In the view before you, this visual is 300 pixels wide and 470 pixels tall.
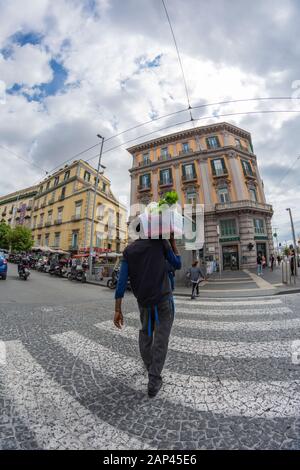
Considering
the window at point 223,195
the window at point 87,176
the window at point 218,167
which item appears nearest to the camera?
the window at point 223,195

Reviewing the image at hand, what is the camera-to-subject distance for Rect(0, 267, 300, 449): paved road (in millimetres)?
1286

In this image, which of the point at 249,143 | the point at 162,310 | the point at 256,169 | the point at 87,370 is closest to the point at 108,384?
the point at 87,370

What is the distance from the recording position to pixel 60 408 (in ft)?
5.15

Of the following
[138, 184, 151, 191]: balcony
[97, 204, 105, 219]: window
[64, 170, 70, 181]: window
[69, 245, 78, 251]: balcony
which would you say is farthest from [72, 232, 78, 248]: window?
[138, 184, 151, 191]: balcony

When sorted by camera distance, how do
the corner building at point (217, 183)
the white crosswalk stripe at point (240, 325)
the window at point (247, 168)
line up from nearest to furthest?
the white crosswalk stripe at point (240, 325) → the corner building at point (217, 183) → the window at point (247, 168)

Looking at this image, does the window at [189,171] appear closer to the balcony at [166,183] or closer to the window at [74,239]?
the balcony at [166,183]

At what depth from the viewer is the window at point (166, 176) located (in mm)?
24244

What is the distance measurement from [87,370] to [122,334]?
4.17ft

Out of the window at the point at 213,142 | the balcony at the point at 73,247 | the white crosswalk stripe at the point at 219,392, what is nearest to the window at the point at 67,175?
the balcony at the point at 73,247

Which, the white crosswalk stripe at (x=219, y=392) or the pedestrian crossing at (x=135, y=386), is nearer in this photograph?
the pedestrian crossing at (x=135, y=386)

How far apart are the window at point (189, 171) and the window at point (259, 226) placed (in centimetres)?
899
